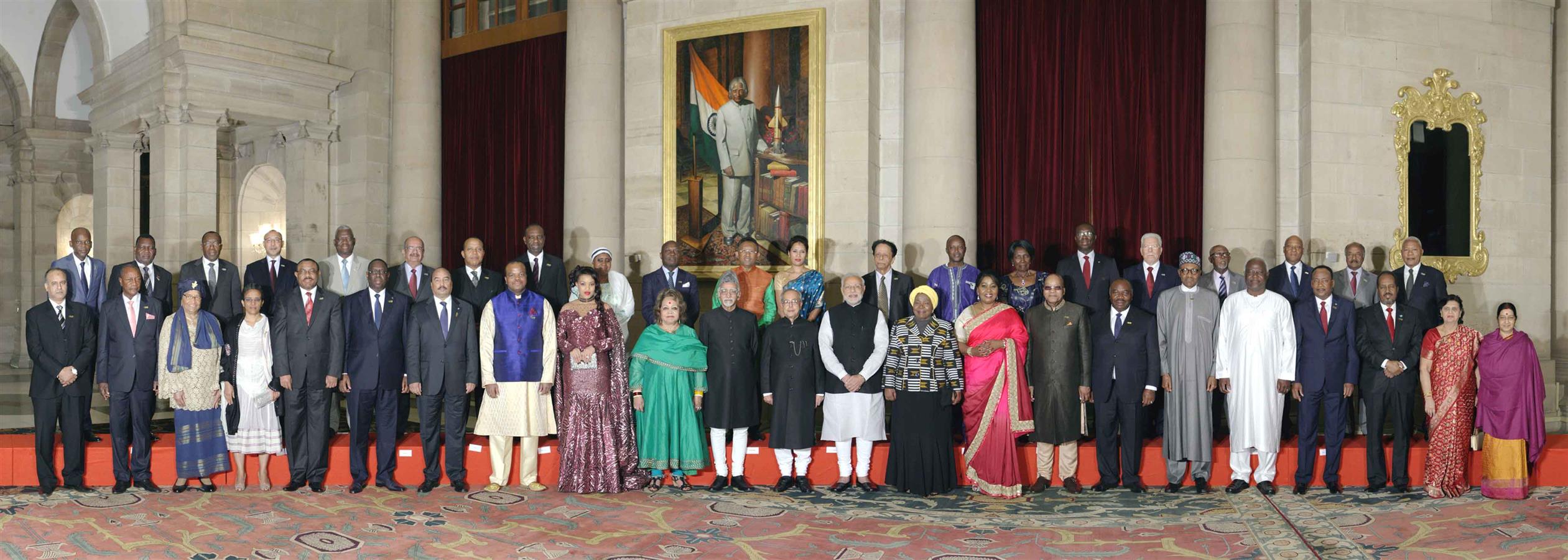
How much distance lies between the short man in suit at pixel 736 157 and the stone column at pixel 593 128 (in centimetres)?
114

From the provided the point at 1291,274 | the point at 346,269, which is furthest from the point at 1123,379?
the point at 346,269

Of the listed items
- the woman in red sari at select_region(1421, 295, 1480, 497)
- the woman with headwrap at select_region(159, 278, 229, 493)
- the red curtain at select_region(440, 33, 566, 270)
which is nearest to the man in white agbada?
the woman in red sari at select_region(1421, 295, 1480, 497)

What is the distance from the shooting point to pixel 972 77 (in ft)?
33.1

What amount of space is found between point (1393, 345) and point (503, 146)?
29.9 feet

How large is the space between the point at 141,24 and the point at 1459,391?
12095mm

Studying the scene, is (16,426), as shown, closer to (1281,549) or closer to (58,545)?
(58,545)

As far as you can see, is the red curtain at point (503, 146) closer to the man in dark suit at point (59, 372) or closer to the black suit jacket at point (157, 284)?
the black suit jacket at point (157, 284)

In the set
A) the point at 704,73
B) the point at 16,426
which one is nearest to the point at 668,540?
the point at 704,73

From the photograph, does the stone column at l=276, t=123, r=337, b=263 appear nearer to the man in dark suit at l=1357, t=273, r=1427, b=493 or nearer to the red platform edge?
the red platform edge

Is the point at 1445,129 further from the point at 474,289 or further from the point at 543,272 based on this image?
the point at 474,289

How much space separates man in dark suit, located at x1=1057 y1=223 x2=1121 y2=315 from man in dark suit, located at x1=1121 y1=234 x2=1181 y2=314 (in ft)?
0.48

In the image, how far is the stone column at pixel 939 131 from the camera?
990cm

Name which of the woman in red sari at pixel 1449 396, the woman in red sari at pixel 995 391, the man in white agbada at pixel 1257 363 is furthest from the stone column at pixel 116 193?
the woman in red sari at pixel 1449 396

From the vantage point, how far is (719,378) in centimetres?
695
